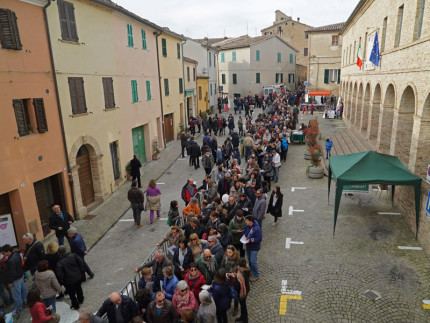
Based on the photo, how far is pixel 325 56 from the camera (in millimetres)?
42719

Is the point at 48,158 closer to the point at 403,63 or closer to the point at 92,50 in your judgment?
the point at 92,50

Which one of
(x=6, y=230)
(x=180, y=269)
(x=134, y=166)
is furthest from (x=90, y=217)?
(x=180, y=269)

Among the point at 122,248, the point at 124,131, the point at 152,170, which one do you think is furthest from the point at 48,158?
the point at 152,170

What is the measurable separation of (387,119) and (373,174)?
6.00 metres

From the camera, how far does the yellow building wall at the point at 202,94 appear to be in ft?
115

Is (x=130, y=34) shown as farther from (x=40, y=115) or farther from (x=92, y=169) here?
(x=40, y=115)

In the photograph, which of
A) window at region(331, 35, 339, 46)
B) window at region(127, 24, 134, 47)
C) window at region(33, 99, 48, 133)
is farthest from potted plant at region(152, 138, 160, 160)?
window at region(331, 35, 339, 46)

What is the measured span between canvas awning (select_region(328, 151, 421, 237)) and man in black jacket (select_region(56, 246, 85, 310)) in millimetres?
7123

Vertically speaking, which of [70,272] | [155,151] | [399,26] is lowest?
[155,151]

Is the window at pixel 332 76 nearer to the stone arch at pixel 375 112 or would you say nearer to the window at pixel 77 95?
the stone arch at pixel 375 112

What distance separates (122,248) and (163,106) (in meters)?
14.8

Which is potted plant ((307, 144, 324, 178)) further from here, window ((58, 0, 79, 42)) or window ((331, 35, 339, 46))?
window ((331, 35, 339, 46))

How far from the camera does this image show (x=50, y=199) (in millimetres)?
11609

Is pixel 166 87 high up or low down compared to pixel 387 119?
up
